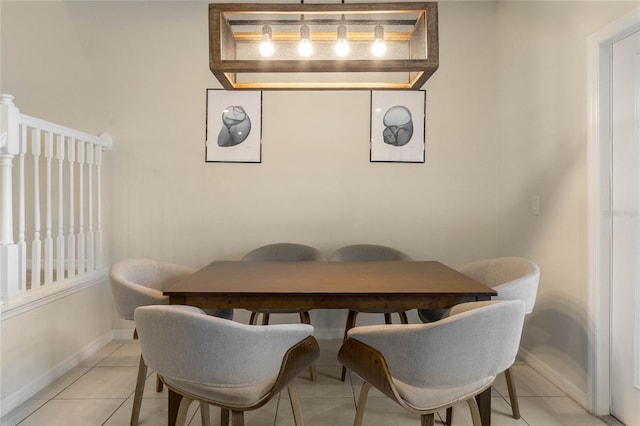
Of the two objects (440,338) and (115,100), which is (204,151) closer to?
(115,100)

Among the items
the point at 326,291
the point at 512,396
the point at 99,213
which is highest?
the point at 99,213

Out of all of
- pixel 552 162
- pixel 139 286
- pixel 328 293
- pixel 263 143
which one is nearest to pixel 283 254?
pixel 263 143

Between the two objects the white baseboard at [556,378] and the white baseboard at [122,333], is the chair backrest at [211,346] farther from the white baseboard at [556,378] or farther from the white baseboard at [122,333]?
the white baseboard at [122,333]

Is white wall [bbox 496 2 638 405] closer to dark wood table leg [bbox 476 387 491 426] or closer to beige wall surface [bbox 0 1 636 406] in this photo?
beige wall surface [bbox 0 1 636 406]

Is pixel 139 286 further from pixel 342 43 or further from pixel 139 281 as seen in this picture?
pixel 342 43

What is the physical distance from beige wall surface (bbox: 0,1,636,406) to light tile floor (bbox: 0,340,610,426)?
87 cm

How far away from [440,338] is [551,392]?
166 centimetres

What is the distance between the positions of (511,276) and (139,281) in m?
2.12

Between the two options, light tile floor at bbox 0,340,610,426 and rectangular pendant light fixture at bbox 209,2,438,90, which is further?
light tile floor at bbox 0,340,610,426

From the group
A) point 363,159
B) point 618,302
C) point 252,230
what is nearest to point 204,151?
point 252,230

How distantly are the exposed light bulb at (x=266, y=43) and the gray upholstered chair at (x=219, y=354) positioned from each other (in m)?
1.10

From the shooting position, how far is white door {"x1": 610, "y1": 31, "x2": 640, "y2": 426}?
1972 mm

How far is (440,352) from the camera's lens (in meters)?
1.27

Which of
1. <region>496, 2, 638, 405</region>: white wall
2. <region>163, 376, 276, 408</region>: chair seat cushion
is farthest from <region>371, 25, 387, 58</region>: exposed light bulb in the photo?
<region>163, 376, 276, 408</region>: chair seat cushion
